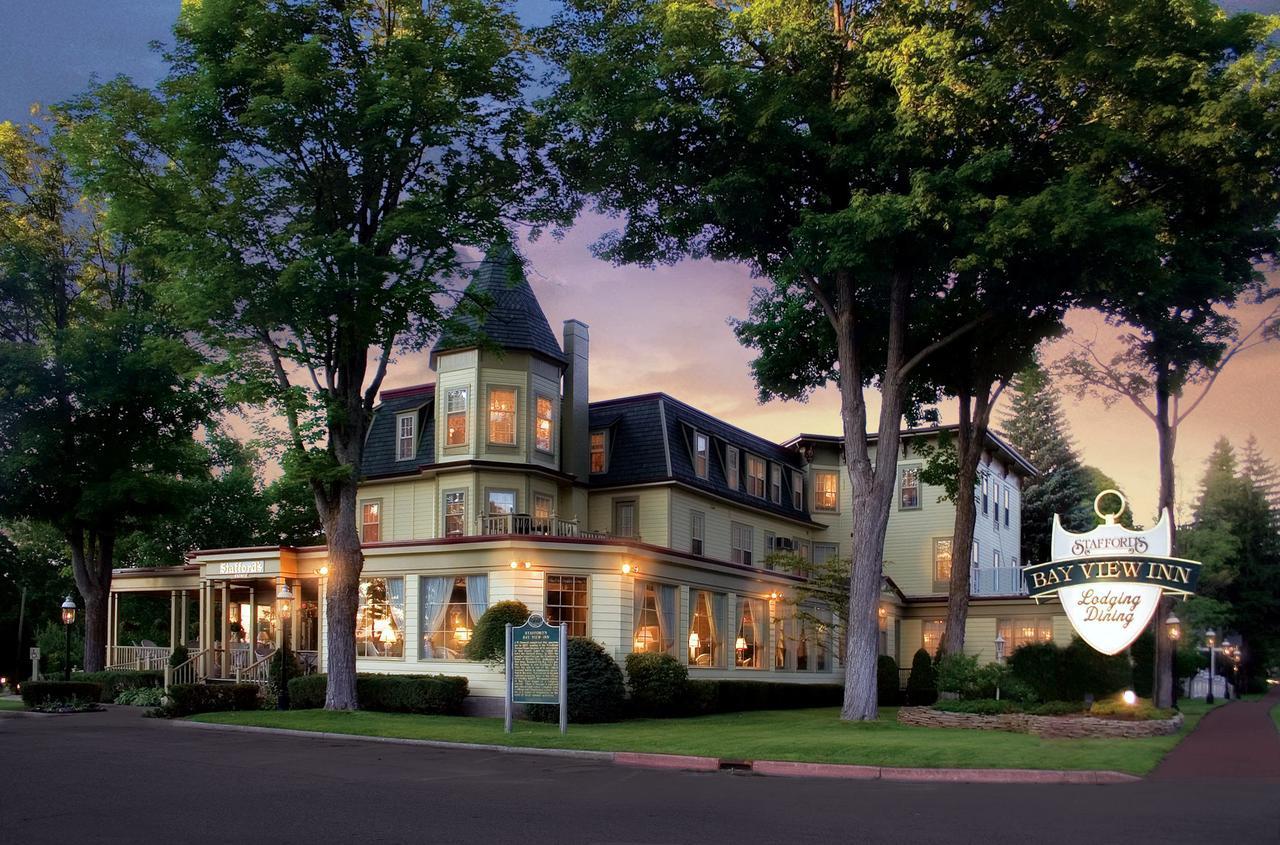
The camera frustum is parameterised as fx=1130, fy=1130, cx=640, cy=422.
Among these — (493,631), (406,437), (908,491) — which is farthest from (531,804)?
(908,491)

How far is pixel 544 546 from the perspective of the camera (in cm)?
2773

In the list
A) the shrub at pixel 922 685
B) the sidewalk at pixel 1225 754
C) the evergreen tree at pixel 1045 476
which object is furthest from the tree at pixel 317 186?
the evergreen tree at pixel 1045 476

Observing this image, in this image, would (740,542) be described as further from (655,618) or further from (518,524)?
(655,618)

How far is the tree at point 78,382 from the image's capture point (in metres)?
33.5

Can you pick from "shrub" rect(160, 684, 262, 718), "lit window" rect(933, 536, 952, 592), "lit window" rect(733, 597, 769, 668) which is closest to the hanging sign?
"lit window" rect(733, 597, 769, 668)

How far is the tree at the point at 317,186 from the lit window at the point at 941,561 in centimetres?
2686

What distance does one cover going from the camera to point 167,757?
16500 millimetres

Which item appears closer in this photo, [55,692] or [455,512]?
[55,692]

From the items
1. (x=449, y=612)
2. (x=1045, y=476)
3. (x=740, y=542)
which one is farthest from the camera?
(x=1045, y=476)

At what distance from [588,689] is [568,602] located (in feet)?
→ 10.5

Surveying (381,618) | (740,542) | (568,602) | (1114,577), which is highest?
(740,542)

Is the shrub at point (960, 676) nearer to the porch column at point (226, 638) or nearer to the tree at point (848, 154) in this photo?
the tree at point (848, 154)

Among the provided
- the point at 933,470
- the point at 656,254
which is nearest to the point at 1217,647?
the point at 933,470

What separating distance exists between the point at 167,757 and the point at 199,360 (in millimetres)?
11814
